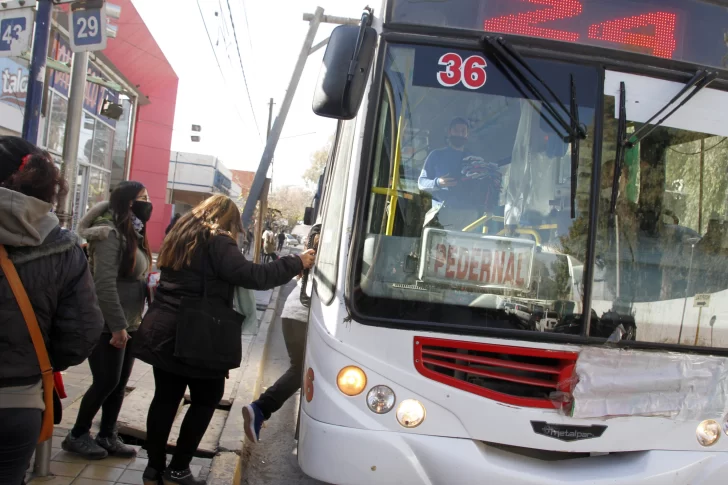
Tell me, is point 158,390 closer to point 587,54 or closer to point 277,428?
point 277,428

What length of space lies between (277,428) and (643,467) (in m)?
3.41

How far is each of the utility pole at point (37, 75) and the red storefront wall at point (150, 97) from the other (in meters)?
9.69

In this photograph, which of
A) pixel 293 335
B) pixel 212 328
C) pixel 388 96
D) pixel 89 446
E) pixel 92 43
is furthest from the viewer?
pixel 92 43

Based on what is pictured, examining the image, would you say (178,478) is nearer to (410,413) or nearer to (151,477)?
(151,477)

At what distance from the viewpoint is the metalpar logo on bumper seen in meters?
2.91

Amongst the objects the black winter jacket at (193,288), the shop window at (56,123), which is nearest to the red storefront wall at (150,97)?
Result: the shop window at (56,123)

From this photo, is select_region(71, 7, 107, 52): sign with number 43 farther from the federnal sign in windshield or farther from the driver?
the federnal sign in windshield

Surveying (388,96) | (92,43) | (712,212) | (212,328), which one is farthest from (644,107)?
(92,43)

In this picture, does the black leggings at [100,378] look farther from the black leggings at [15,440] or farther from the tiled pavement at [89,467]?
the black leggings at [15,440]

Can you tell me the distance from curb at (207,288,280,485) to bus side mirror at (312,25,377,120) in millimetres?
2379

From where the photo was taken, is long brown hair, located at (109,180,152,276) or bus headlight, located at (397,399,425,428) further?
long brown hair, located at (109,180,152,276)

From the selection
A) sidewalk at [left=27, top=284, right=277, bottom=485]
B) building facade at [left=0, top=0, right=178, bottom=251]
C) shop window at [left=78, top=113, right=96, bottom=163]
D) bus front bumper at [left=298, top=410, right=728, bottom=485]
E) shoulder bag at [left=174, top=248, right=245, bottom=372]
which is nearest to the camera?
bus front bumper at [left=298, top=410, right=728, bottom=485]

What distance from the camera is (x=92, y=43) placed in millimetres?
5148

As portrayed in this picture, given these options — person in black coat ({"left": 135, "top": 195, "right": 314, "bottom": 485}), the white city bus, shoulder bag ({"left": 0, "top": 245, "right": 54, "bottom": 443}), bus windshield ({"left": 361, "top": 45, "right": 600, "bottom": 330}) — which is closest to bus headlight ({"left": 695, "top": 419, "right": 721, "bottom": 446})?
the white city bus
